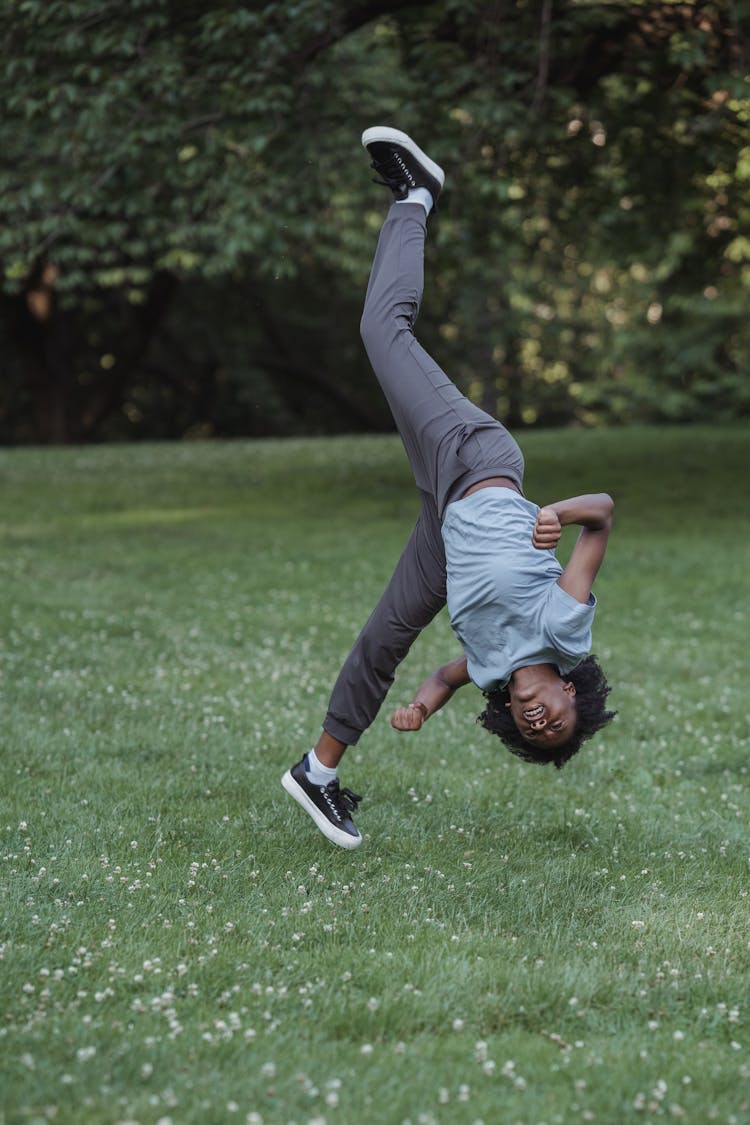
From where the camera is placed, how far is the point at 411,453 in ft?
19.4

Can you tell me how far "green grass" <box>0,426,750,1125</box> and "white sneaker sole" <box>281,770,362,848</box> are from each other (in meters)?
0.08

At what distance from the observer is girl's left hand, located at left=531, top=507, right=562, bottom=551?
4.92 metres

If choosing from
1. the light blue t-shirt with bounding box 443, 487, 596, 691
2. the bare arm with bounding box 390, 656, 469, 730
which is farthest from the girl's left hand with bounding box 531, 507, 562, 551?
the bare arm with bounding box 390, 656, 469, 730

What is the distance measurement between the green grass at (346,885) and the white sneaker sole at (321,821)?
0.27 feet

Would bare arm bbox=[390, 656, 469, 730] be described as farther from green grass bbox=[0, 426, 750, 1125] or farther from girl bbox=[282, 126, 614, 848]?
green grass bbox=[0, 426, 750, 1125]

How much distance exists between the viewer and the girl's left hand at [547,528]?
194 inches

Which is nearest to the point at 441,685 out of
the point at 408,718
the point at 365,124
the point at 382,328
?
the point at 408,718

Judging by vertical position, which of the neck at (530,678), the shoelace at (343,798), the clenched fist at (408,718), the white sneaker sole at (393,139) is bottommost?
the shoelace at (343,798)

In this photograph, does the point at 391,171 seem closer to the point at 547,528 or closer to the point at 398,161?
the point at 398,161

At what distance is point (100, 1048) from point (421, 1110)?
106 cm

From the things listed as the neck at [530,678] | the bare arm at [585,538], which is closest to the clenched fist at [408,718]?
the neck at [530,678]

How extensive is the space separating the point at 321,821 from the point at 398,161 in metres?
3.39

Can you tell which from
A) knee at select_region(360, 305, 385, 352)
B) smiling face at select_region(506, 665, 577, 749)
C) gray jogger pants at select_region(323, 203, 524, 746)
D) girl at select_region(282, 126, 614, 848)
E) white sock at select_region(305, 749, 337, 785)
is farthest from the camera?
white sock at select_region(305, 749, 337, 785)

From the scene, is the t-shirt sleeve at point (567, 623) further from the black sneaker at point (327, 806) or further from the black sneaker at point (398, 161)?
the black sneaker at point (398, 161)
